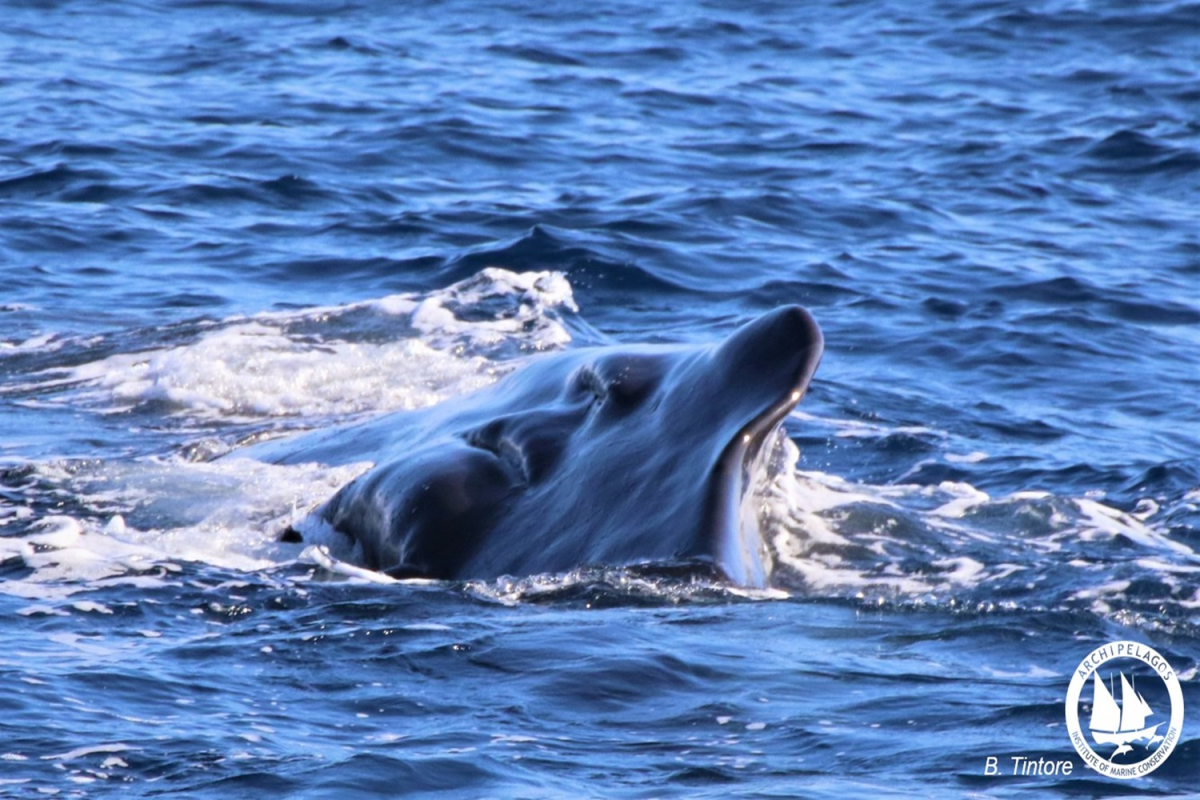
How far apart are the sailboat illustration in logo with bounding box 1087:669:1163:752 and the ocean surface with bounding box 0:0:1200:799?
0.09 meters

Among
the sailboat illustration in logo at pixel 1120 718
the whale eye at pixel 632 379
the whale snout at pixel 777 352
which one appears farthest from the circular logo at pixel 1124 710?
the whale eye at pixel 632 379

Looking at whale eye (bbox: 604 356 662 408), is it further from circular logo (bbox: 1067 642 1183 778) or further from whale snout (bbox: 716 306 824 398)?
circular logo (bbox: 1067 642 1183 778)

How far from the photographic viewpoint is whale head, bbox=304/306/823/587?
631 cm

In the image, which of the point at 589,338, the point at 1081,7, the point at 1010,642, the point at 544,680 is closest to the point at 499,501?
the point at 544,680

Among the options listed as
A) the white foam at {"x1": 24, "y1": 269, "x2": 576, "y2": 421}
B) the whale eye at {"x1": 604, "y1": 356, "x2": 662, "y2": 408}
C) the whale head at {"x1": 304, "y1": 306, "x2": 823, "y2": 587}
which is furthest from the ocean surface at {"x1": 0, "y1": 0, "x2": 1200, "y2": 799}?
the whale eye at {"x1": 604, "y1": 356, "x2": 662, "y2": 408}

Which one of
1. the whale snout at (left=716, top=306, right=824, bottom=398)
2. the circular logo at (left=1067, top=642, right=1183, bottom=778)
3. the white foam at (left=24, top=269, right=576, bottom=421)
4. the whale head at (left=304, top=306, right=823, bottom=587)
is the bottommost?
the white foam at (left=24, top=269, right=576, bottom=421)

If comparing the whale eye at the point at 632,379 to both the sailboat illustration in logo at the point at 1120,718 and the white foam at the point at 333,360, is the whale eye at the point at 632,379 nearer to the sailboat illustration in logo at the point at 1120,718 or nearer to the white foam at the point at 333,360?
the sailboat illustration in logo at the point at 1120,718

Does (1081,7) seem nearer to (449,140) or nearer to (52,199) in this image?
(449,140)

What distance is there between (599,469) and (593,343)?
6064 mm

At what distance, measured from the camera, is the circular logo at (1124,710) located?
18.0 feet

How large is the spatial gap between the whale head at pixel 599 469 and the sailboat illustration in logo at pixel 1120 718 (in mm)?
1239

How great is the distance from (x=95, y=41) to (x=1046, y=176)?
12.0m

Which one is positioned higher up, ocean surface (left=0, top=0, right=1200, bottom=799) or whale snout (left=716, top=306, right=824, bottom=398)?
whale snout (left=716, top=306, right=824, bottom=398)

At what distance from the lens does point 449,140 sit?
63.8ft
